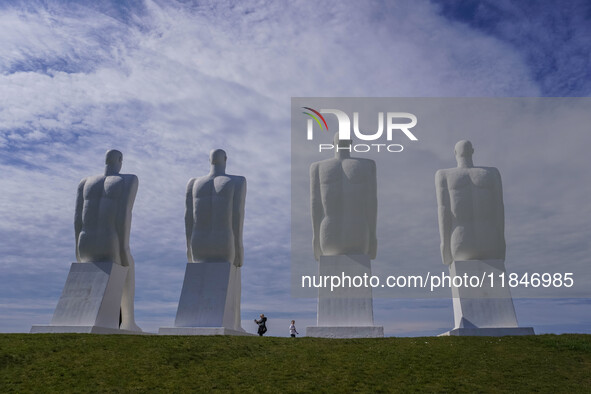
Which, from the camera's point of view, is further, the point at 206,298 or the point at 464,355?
the point at 206,298

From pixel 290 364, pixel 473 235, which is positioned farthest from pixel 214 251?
pixel 473 235

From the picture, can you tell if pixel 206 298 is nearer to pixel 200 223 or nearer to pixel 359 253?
pixel 200 223

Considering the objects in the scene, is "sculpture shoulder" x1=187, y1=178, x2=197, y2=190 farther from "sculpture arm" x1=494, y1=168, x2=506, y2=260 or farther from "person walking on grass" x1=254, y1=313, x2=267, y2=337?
"sculpture arm" x1=494, y1=168, x2=506, y2=260

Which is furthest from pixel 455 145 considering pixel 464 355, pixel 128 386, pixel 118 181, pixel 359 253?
pixel 128 386

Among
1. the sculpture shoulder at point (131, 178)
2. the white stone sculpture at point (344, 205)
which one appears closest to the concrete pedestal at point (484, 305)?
the white stone sculpture at point (344, 205)

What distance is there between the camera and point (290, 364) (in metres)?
12.5

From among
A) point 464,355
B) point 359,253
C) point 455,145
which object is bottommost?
point 464,355

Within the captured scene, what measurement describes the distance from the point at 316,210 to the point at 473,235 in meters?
4.78

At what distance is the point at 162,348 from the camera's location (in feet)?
Result: 44.3

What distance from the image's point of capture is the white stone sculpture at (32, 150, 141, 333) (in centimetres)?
1761

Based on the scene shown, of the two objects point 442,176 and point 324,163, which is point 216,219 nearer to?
point 324,163

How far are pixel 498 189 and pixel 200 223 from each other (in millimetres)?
9237

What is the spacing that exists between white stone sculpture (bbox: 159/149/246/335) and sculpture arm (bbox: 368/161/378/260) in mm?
3974

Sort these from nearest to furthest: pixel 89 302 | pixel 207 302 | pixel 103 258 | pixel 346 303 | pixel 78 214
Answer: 1. pixel 346 303
2. pixel 207 302
3. pixel 89 302
4. pixel 103 258
5. pixel 78 214
